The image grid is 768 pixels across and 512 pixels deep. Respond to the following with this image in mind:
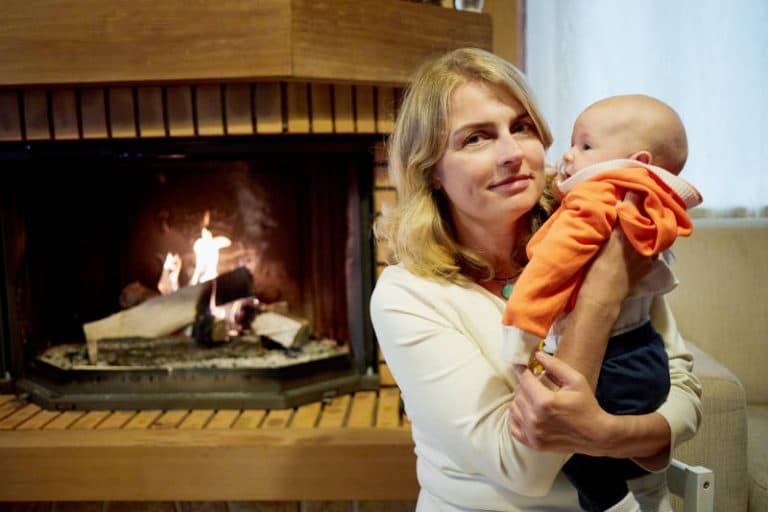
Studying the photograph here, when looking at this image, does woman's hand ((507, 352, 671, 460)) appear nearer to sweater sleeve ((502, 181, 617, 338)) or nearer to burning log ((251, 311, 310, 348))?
sweater sleeve ((502, 181, 617, 338))

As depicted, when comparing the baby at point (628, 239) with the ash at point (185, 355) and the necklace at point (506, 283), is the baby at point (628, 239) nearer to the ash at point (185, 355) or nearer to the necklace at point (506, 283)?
the necklace at point (506, 283)

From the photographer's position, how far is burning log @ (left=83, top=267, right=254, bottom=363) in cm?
206

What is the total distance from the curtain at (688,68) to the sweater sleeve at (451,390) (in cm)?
152

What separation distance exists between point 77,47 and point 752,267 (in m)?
1.99

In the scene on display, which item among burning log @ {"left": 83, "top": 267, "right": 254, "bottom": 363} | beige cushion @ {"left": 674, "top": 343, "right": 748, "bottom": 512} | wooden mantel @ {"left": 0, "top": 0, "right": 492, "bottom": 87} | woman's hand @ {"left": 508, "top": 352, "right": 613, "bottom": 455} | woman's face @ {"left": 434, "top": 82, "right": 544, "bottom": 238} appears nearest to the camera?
woman's hand @ {"left": 508, "top": 352, "right": 613, "bottom": 455}

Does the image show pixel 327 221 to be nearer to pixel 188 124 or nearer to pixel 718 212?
pixel 188 124

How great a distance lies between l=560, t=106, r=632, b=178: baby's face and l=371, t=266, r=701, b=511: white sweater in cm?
24

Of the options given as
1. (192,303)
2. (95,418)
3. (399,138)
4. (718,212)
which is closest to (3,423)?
(95,418)

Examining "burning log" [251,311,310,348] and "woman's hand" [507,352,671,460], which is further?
"burning log" [251,311,310,348]

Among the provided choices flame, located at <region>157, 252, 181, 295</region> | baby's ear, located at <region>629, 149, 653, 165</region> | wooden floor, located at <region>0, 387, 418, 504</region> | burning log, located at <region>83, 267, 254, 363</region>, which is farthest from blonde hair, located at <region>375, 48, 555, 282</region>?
flame, located at <region>157, 252, 181, 295</region>

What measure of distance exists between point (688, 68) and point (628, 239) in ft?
5.65

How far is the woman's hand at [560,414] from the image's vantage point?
2.56ft

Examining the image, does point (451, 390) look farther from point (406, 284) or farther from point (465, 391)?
point (406, 284)

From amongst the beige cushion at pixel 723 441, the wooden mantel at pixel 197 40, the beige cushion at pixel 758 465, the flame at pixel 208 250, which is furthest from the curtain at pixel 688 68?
the flame at pixel 208 250
